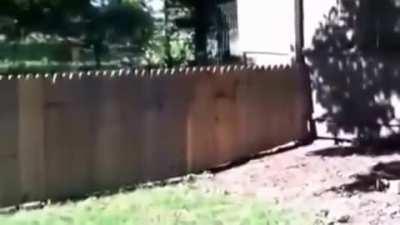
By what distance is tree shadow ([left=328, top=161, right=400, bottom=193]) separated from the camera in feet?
29.8

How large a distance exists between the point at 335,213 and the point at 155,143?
8.52 feet

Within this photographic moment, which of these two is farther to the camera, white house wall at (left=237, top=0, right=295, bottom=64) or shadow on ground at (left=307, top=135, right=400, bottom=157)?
white house wall at (left=237, top=0, right=295, bottom=64)

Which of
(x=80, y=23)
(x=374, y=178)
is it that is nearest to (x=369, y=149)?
(x=374, y=178)

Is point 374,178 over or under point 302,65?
under

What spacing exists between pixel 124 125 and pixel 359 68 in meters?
3.75

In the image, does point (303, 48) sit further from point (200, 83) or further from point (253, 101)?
point (200, 83)

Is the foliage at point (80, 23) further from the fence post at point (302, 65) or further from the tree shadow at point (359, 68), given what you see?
the tree shadow at point (359, 68)

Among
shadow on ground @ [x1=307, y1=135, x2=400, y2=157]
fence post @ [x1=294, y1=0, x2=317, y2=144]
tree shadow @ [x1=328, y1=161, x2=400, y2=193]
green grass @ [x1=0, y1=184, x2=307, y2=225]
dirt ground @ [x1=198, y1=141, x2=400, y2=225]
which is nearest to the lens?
green grass @ [x1=0, y1=184, x2=307, y2=225]

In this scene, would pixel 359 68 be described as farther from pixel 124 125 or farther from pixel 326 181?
pixel 124 125

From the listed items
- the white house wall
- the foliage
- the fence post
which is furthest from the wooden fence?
the foliage

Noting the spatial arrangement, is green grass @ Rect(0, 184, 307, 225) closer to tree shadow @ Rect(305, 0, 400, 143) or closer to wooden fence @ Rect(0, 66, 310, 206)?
wooden fence @ Rect(0, 66, 310, 206)

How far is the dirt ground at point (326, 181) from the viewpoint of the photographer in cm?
805

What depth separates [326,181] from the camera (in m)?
9.52

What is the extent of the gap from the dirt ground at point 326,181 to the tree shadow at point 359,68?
1.49 feet
